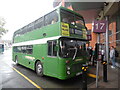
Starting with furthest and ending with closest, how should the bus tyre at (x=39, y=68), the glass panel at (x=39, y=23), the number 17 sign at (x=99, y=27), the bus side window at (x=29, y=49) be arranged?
the bus side window at (x=29, y=49) → the glass panel at (x=39, y=23) → the bus tyre at (x=39, y=68) → the number 17 sign at (x=99, y=27)

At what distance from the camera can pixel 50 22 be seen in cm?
574

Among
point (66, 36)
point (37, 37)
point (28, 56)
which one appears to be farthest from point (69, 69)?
point (28, 56)

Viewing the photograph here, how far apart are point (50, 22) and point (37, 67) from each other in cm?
301

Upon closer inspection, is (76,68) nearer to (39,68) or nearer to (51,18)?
(39,68)

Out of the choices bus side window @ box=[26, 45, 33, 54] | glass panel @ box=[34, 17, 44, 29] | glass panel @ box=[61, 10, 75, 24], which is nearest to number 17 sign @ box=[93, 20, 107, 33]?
glass panel @ box=[61, 10, 75, 24]

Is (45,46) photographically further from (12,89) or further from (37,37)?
(12,89)

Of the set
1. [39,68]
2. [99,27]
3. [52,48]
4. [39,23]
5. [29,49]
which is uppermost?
[39,23]

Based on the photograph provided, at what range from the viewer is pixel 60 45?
4.86m

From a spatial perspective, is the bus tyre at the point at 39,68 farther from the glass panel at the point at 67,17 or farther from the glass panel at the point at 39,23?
the glass panel at the point at 67,17

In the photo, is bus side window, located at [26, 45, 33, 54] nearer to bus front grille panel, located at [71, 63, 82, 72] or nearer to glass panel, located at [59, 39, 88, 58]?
glass panel, located at [59, 39, 88, 58]

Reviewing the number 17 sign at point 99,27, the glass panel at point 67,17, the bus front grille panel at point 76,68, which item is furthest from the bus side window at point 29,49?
the number 17 sign at point 99,27

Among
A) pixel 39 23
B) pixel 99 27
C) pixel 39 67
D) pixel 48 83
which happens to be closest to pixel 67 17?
pixel 99 27

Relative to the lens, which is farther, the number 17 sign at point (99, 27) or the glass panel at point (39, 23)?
the glass panel at point (39, 23)

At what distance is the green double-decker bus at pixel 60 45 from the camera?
489 centimetres
